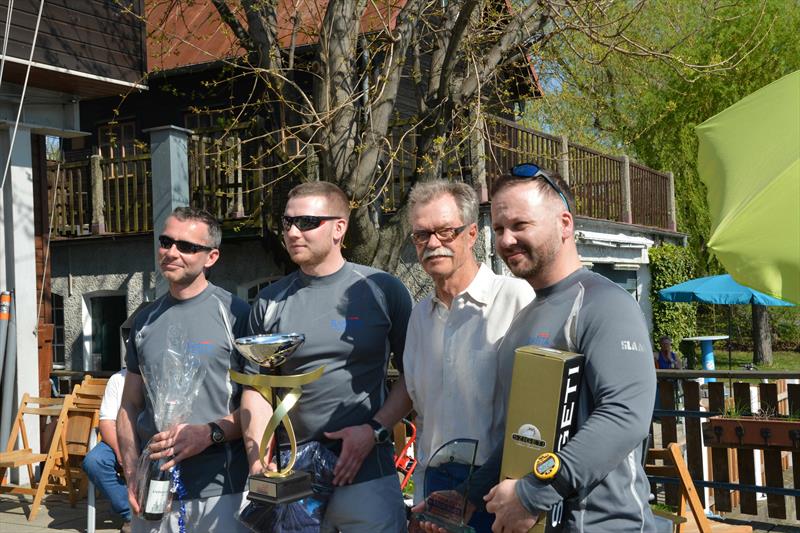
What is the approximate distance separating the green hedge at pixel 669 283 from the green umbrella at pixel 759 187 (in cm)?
1872

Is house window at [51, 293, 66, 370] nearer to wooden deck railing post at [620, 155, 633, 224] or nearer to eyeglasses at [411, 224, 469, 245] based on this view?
wooden deck railing post at [620, 155, 633, 224]

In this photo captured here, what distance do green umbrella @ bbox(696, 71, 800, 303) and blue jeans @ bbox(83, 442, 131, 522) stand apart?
5.33m

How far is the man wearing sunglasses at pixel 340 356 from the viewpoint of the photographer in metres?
3.54

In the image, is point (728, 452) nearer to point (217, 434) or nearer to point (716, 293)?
point (217, 434)

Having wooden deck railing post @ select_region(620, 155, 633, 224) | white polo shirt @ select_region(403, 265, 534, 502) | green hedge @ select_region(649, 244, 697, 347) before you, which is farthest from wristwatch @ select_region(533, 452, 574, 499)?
green hedge @ select_region(649, 244, 697, 347)

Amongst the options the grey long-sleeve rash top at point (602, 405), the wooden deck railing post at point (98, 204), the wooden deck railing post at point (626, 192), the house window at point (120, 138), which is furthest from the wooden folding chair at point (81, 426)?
the wooden deck railing post at point (626, 192)

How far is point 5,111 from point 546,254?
7707mm

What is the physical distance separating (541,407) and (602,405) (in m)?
0.17

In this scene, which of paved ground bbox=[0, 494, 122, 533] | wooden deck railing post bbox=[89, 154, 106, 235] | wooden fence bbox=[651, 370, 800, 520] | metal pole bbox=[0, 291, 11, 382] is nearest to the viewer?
wooden fence bbox=[651, 370, 800, 520]

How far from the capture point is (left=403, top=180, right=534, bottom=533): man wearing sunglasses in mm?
3066

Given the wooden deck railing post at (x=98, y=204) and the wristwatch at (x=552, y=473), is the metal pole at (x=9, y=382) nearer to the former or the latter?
the wooden deck railing post at (x=98, y=204)

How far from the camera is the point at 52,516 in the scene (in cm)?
794

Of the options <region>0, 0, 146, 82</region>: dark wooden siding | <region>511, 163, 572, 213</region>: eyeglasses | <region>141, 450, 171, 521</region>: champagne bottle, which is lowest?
<region>141, 450, 171, 521</region>: champagne bottle

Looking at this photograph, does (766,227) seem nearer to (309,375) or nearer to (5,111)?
(309,375)
